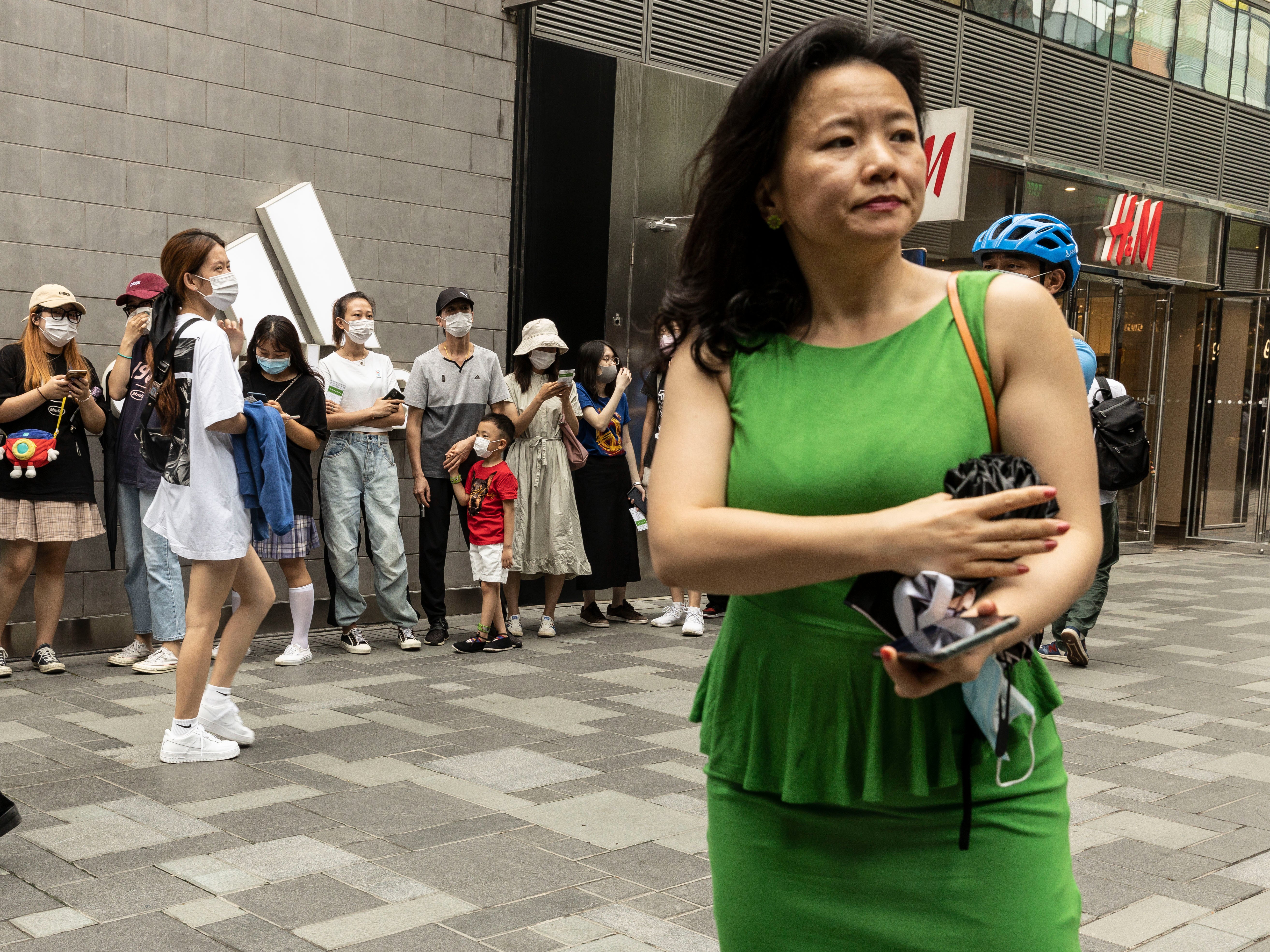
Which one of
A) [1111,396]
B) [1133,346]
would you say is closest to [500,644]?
[1111,396]

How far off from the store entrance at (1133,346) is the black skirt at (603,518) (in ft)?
25.4

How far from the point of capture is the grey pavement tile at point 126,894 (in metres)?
3.71

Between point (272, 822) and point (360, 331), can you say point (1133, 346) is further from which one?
point (272, 822)

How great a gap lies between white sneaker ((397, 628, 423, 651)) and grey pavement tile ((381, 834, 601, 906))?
368 centimetres

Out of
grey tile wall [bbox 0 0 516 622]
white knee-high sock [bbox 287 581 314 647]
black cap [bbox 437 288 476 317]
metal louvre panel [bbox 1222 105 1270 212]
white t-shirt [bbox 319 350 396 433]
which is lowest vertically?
white knee-high sock [bbox 287 581 314 647]

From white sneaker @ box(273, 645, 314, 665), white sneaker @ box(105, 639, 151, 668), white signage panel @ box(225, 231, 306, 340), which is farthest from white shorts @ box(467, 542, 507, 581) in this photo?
white sneaker @ box(105, 639, 151, 668)

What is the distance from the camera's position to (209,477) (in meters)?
5.31

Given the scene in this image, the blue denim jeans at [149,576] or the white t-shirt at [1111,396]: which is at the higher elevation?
the white t-shirt at [1111,396]

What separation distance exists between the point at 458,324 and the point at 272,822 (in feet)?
14.4

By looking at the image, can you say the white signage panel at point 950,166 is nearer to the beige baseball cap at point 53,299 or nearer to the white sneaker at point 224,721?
the beige baseball cap at point 53,299

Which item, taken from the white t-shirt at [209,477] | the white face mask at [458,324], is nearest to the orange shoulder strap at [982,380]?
the white t-shirt at [209,477]

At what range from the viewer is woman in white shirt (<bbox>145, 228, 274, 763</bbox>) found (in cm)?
522

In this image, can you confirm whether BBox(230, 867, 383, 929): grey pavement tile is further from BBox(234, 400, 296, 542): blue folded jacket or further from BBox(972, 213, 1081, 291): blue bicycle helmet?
BBox(972, 213, 1081, 291): blue bicycle helmet

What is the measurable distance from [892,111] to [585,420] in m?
7.38
